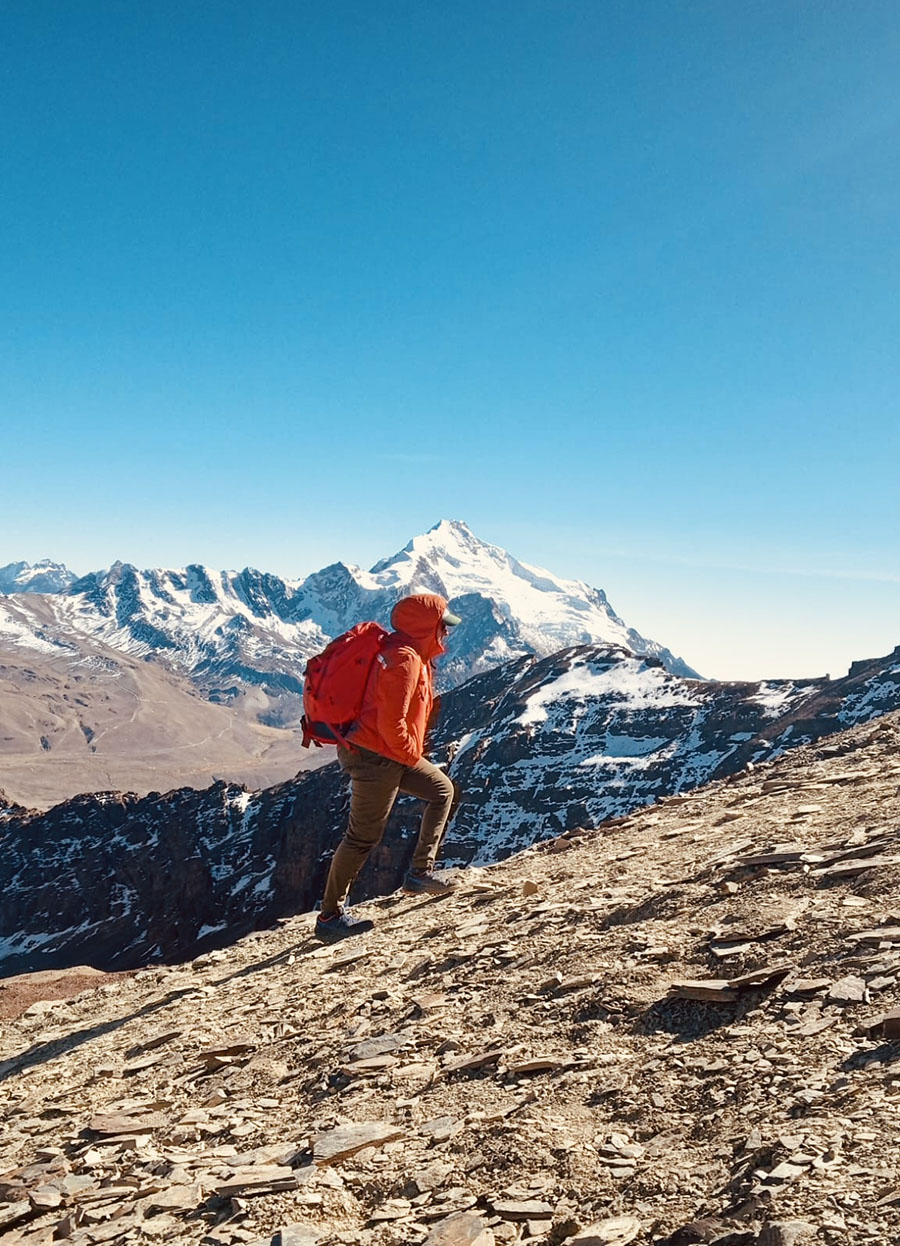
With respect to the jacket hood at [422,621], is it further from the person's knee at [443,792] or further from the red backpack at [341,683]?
the person's knee at [443,792]

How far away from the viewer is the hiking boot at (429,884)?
41.4 feet

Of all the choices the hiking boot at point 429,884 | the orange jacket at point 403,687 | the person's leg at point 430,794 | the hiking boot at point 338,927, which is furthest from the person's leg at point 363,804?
the hiking boot at point 429,884

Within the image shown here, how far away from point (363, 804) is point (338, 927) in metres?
2.37

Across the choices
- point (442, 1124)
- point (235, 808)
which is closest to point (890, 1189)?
point (442, 1124)

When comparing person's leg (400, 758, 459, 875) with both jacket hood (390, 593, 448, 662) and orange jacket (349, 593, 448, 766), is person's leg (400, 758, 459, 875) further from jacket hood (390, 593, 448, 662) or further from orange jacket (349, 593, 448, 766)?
jacket hood (390, 593, 448, 662)

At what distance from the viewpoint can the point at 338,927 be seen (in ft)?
37.4

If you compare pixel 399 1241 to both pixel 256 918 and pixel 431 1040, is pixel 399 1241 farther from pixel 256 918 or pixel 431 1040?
pixel 256 918

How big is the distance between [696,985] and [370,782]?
5304 millimetres

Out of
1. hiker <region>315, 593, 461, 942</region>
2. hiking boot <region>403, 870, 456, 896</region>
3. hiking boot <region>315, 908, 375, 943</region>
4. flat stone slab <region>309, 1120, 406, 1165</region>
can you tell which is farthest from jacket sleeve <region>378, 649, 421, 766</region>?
flat stone slab <region>309, 1120, 406, 1165</region>

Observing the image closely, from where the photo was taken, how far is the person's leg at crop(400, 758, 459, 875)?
10805 mm

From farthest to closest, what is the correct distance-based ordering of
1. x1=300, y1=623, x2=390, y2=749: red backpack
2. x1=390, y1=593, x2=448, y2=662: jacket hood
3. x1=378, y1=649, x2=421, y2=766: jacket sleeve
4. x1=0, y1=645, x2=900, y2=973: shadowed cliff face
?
x1=0, y1=645, x2=900, y2=973: shadowed cliff face
x1=390, y1=593, x2=448, y2=662: jacket hood
x1=300, y1=623, x2=390, y2=749: red backpack
x1=378, y1=649, x2=421, y2=766: jacket sleeve

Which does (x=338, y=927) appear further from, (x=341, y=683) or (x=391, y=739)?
(x=341, y=683)

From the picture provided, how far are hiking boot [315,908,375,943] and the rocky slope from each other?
89 centimetres

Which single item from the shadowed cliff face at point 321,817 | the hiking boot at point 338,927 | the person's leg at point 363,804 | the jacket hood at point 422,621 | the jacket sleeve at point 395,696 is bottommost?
the shadowed cliff face at point 321,817
